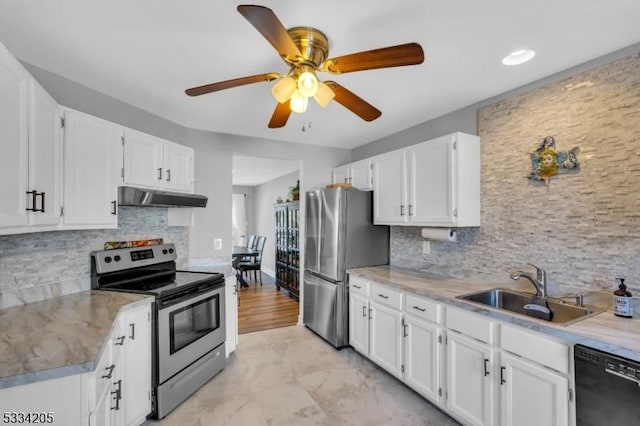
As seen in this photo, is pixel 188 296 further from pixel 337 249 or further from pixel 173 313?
pixel 337 249

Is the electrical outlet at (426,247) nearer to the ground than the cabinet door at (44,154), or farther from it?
nearer to the ground

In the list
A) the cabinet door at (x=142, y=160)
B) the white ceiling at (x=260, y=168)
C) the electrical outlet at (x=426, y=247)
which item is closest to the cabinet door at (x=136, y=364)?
the cabinet door at (x=142, y=160)

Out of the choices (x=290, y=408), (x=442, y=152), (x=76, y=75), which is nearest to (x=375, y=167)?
(x=442, y=152)

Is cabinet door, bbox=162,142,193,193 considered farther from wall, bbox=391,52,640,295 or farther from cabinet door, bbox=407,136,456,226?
wall, bbox=391,52,640,295

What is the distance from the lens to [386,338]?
2.65 m

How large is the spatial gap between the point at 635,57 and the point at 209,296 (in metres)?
3.28

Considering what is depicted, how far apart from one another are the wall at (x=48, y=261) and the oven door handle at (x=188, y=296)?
0.67 meters

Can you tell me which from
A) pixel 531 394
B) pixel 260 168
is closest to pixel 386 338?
pixel 531 394

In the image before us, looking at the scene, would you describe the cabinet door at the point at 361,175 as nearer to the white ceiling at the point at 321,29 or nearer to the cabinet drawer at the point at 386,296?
the white ceiling at the point at 321,29

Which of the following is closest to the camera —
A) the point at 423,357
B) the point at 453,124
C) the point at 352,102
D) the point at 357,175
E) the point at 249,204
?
the point at 352,102

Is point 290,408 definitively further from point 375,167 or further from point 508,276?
point 375,167

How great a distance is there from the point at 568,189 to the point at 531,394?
130 cm

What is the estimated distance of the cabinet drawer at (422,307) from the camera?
219 centimetres

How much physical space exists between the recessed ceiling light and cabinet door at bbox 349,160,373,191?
1600mm
